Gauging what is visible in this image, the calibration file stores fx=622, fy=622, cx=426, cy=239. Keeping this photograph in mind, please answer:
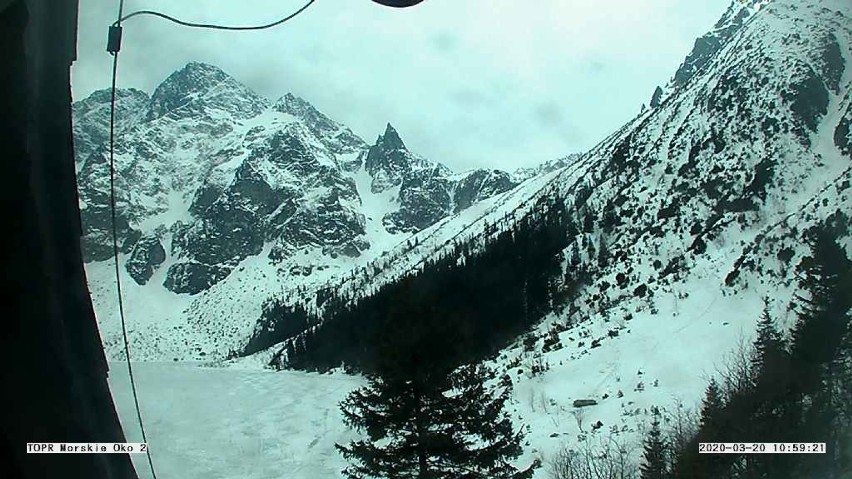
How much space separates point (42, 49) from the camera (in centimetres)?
178

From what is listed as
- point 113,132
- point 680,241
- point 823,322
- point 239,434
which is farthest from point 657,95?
point 113,132

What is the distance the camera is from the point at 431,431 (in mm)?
7410

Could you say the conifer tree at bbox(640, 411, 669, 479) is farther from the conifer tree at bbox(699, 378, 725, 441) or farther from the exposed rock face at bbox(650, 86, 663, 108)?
the exposed rock face at bbox(650, 86, 663, 108)

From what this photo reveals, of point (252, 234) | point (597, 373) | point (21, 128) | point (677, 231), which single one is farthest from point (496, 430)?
point (252, 234)

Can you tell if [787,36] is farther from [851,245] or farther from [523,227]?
[851,245]

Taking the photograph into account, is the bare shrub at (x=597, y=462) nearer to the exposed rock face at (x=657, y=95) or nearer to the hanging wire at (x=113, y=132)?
the hanging wire at (x=113, y=132)

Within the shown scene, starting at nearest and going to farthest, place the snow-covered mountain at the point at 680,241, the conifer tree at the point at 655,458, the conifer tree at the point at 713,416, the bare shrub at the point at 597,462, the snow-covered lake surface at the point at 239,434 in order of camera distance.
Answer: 1. the conifer tree at the point at 713,416
2. the conifer tree at the point at 655,458
3. the bare shrub at the point at 597,462
4. the snow-covered lake surface at the point at 239,434
5. the snow-covered mountain at the point at 680,241

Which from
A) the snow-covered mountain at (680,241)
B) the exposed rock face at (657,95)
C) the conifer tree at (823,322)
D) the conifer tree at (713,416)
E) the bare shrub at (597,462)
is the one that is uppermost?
the exposed rock face at (657,95)

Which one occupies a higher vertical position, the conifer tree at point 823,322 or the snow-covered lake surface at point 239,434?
the conifer tree at point 823,322

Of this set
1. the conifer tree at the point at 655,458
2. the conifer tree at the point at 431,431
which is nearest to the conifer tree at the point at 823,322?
the conifer tree at the point at 655,458

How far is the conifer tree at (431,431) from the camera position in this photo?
7.32 m

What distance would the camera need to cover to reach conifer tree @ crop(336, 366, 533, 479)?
7.32 meters

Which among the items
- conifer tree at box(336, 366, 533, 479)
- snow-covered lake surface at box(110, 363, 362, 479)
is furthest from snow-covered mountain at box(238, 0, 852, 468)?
snow-covered lake surface at box(110, 363, 362, 479)

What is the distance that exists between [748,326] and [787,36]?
117ft
